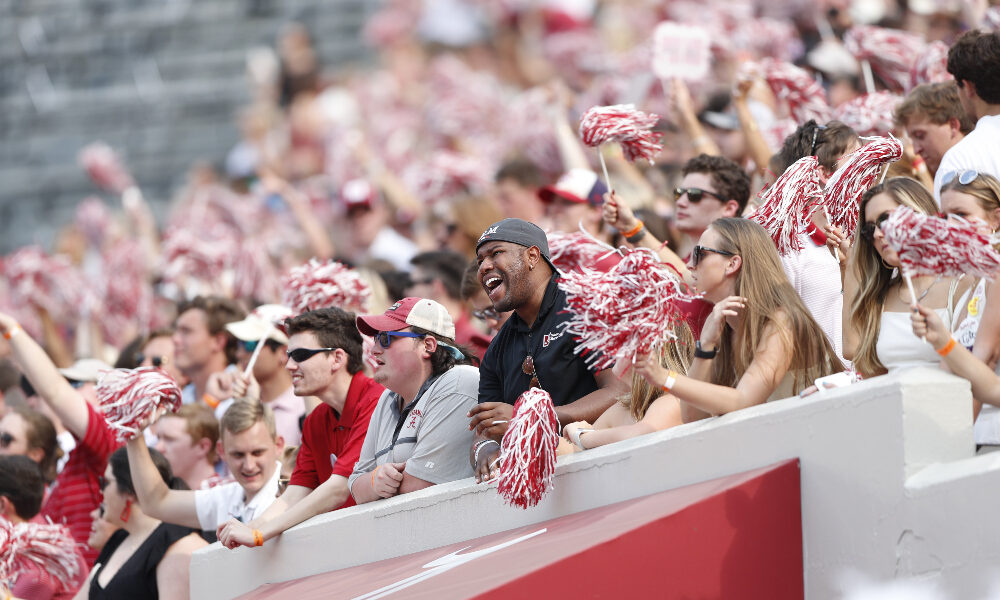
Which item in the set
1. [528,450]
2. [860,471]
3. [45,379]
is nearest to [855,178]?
[860,471]

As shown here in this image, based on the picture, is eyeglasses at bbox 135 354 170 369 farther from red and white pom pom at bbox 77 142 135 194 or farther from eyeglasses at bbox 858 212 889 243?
red and white pom pom at bbox 77 142 135 194

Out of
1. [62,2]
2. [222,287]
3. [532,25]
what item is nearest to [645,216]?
[222,287]

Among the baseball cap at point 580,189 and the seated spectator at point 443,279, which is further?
the seated spectator at point 443,279

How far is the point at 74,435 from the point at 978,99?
4862 millimetres

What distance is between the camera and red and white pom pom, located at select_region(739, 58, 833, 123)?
26.2 ft

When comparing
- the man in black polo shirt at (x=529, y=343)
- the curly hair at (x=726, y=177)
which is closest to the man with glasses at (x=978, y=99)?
the curly hair at (x=726, y=177)

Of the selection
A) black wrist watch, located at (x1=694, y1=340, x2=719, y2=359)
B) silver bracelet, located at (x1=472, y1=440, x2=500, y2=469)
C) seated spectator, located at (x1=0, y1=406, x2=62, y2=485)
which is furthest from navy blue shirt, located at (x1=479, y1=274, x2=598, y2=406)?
seated spectator, located at (x1=0, y1=406, x2=62, y2=485)

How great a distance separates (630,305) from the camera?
4.79 meters

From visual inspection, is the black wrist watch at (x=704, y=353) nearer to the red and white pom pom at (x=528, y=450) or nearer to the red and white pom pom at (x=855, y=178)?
the red and white pom pom at (x=528, y=450)

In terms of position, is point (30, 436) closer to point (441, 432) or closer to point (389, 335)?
point (389, 335)

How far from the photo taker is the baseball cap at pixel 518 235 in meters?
5.94

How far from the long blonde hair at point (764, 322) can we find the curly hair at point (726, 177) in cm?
163

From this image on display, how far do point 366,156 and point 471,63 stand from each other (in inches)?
192

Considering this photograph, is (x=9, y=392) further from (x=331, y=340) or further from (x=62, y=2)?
(x=62, y=2)
